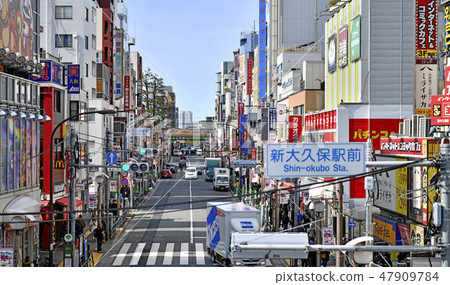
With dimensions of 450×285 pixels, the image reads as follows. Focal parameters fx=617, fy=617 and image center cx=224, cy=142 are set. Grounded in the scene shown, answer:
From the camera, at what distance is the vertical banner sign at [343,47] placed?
42284 mm

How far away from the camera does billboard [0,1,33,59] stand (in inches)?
1107

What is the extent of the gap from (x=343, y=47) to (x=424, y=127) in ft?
50.2

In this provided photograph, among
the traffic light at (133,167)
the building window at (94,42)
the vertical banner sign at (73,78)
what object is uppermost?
the building window at (94,42)

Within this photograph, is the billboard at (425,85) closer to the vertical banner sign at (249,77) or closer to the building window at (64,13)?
the building window at (64,13)

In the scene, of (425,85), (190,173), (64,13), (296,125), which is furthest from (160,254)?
(190,173)

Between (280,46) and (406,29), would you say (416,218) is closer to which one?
(406,29)

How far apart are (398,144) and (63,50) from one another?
38668 mm

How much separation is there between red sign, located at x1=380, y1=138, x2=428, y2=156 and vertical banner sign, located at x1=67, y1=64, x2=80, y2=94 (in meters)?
21.9

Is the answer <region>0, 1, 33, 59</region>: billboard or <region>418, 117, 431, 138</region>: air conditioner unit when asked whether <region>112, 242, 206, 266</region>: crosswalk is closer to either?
<region>0, 1, 33, 59</region>: billboard

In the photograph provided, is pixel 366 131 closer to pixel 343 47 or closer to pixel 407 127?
pixel 343 47

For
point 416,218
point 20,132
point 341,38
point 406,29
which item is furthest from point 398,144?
point 20,132

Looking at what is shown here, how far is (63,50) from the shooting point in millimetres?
58875

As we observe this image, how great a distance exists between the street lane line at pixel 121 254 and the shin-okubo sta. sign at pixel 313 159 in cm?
1926

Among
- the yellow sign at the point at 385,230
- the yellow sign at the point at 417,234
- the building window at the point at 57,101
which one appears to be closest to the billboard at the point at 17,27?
the building window at the point at 57,101
